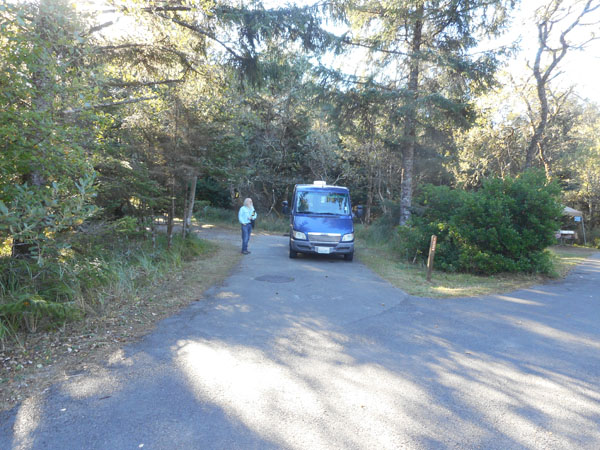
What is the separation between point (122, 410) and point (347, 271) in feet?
26.2

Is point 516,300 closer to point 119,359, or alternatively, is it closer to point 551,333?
point 551,333

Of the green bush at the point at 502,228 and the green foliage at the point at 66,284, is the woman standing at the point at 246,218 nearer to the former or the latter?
the green foliage at the point at 66,284

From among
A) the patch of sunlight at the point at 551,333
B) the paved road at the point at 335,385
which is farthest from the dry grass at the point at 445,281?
the patch of sunlight at the point at 551,333

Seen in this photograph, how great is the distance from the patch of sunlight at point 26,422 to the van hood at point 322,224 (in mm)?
9114

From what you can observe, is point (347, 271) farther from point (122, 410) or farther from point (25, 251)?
point (122, 410)

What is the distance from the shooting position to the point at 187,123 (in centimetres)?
1089

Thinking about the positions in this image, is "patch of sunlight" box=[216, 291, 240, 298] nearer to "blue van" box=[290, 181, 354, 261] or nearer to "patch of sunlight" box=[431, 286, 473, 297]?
"patch of sunlight" box=[431, 286, 473, 297]

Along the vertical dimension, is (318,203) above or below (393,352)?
above

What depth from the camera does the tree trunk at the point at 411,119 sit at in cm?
1533

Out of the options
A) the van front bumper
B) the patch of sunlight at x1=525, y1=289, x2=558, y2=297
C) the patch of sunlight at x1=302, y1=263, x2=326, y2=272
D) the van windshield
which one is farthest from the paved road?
the van windshield

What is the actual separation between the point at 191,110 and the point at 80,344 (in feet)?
24.2

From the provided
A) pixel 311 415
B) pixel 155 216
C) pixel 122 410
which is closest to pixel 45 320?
pixel 122 410

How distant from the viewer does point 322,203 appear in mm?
13344

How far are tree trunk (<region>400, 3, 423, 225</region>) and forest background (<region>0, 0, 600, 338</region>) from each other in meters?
0.06
